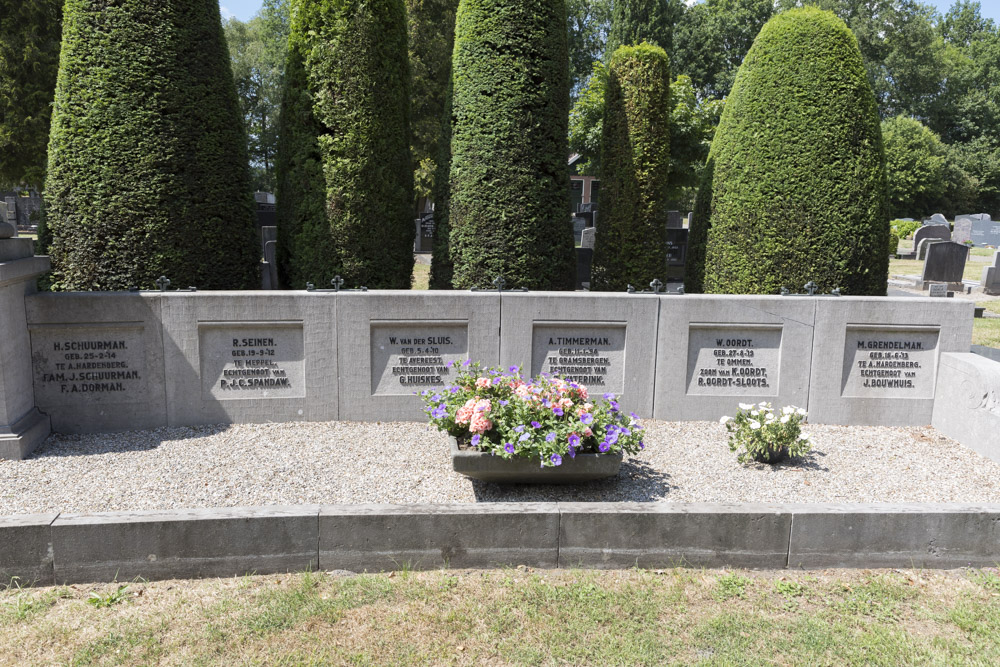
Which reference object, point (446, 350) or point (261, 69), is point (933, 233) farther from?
point (261, 69)

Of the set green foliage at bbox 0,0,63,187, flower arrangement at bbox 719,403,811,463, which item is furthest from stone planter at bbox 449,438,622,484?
green foliage at bbox 0,0,63,187

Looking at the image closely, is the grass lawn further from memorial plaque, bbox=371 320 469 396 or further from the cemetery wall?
memorial plaque, bbox=371 320 469 396

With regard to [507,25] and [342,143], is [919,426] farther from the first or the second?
[342,143]

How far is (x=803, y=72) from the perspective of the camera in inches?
311


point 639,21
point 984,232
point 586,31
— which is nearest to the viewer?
point 639,21

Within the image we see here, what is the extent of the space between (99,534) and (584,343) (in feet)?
14.4

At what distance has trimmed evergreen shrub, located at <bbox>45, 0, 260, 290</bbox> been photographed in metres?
6.64

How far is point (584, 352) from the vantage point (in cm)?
687

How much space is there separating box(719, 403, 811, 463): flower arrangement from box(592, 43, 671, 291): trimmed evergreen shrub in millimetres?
3460

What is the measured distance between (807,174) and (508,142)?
3391 millimetres

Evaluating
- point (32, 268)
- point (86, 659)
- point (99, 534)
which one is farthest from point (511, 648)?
A: point (32, 268)

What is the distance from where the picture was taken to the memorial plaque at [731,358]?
6.96 meters

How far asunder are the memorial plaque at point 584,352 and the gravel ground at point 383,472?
2.27ft

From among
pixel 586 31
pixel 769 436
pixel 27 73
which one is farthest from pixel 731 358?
pixel 586 31
